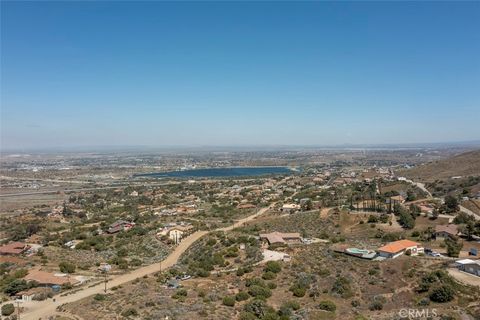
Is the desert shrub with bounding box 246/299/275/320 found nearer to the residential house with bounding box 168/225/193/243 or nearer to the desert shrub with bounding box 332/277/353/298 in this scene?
the desert shrub with bounding box 332/277/353/298

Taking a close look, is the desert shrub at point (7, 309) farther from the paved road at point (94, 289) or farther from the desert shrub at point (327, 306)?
the desert shrub at point (327, 306)

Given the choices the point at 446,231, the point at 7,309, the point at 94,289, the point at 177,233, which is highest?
the point at 446,231

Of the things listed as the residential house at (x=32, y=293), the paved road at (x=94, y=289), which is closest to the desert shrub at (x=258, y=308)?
the paved road at (x=94, y=289)

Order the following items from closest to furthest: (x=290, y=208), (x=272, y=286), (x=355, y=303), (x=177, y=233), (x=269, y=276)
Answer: (x=355, y=303) < (x=272, y=286) < (x=269, y=276) < (x=177, y=233) < (x=290, y=208)

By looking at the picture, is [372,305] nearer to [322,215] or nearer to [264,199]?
[322,215]

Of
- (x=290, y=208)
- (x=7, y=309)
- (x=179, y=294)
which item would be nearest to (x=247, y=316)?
(x=179, y=294)

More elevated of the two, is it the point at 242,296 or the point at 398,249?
the point at 398,249

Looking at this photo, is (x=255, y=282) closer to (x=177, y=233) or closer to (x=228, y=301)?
(x=228, y=301)
